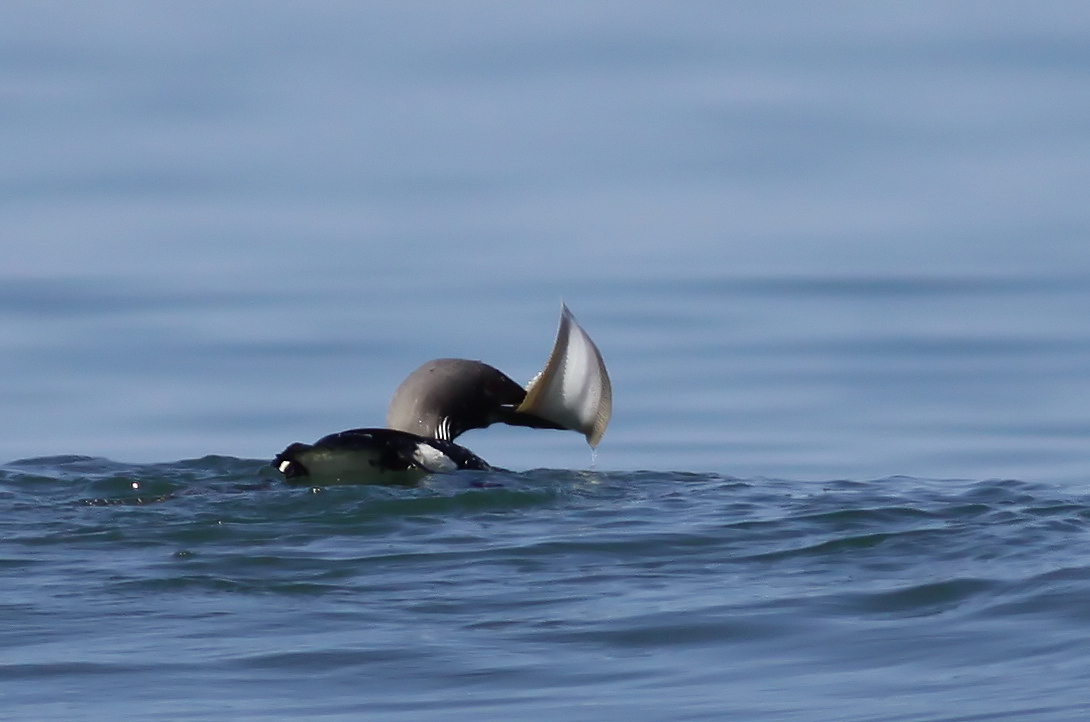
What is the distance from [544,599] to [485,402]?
2.32 meters

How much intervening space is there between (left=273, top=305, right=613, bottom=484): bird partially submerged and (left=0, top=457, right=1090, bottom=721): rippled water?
0.59ft

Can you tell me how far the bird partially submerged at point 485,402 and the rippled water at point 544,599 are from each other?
0.18 meters

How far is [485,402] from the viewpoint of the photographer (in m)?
8.83

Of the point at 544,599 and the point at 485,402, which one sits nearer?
the point at 544,599

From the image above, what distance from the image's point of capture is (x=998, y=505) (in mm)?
7988

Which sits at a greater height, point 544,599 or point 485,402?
point 485,402

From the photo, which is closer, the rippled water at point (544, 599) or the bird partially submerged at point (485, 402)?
the rippled water at point (544, 599)

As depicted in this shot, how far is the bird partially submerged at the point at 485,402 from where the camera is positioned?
8359mm

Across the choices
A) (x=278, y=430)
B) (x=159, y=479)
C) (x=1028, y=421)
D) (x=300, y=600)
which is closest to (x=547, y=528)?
(x=300, y=600)

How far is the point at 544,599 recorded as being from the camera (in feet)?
21.6

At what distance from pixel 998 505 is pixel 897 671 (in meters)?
2.42

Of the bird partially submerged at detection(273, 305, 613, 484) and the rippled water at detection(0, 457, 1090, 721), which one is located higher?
the bird partially submerged at detection(273, 305, 613, 484)

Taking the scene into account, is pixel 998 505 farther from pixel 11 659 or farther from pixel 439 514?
pixel 11 659

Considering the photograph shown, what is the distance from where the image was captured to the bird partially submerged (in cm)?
836
